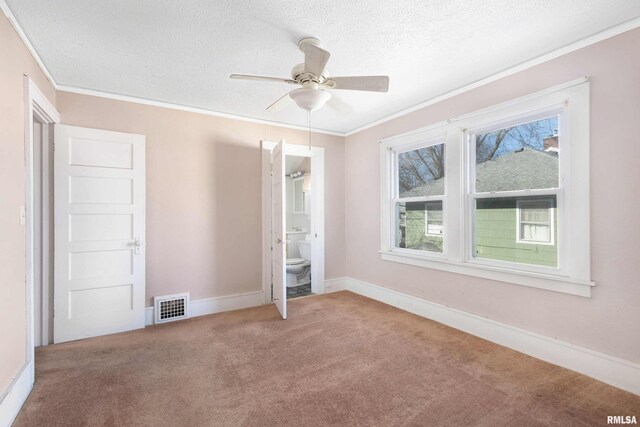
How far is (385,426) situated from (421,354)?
3.29ft

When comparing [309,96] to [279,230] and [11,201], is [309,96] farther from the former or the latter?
[11,201]

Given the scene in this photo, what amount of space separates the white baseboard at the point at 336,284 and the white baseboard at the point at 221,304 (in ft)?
3.44

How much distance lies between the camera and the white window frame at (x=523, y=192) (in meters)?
2.27

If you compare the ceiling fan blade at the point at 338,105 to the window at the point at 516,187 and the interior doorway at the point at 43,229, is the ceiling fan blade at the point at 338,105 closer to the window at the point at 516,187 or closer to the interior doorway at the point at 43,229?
the window at the point at 516,187

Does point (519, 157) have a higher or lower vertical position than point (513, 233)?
higher

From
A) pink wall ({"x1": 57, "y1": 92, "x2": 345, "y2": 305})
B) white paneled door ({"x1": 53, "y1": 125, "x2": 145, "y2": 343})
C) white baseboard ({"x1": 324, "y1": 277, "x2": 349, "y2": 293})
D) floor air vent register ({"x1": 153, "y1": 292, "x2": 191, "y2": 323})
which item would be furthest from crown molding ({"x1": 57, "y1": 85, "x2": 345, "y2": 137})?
white baseboard ({"x1": 324, "y1": 277, "x2": 349, "y2": 293})

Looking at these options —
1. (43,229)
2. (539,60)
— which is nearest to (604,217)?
(539,60)

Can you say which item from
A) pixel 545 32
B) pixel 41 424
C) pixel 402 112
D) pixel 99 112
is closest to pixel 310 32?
pixel 545 32

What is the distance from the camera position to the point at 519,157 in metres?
2.73

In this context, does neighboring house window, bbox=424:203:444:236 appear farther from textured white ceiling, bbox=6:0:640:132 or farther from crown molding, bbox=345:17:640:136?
textured white ceiling, bbox=6:0:640:132

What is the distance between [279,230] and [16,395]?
94.8 inches

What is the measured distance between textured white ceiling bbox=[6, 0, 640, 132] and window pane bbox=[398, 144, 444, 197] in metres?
0.79

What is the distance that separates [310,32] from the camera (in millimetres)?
2125

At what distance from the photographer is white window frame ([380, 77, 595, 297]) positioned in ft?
7.45
